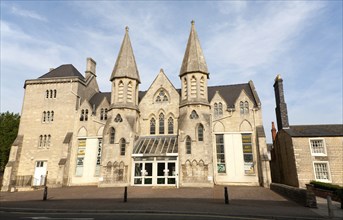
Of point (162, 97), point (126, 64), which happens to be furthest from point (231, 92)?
point (126, 64)

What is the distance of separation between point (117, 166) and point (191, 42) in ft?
55.5

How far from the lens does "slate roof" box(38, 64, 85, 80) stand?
31.8 metres

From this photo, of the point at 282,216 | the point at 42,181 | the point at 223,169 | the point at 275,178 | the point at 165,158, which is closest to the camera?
the point at 282,216

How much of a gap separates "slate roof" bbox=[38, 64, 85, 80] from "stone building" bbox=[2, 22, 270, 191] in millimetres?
480

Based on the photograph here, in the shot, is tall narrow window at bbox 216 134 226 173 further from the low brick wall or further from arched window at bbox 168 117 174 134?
the low brick wall

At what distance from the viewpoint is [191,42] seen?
28.1 metres

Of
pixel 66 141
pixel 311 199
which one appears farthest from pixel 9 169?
pixel 311 199

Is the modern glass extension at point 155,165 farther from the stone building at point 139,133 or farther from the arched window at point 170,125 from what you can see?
the arched window at point 170,125

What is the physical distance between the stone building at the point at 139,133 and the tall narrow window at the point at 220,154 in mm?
109

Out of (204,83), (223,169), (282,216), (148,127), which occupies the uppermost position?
(204,83)

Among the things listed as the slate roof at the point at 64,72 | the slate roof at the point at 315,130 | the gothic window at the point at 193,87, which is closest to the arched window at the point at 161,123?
the gothic window at the point at 193,87

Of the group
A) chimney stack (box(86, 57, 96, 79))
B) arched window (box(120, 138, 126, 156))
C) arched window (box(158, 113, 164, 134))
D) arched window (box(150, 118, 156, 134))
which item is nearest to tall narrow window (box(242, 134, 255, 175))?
arched window (box(158, 113, 164, 134))

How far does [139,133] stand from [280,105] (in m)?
16.5

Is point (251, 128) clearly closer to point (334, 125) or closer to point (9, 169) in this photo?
point (334, 125)
